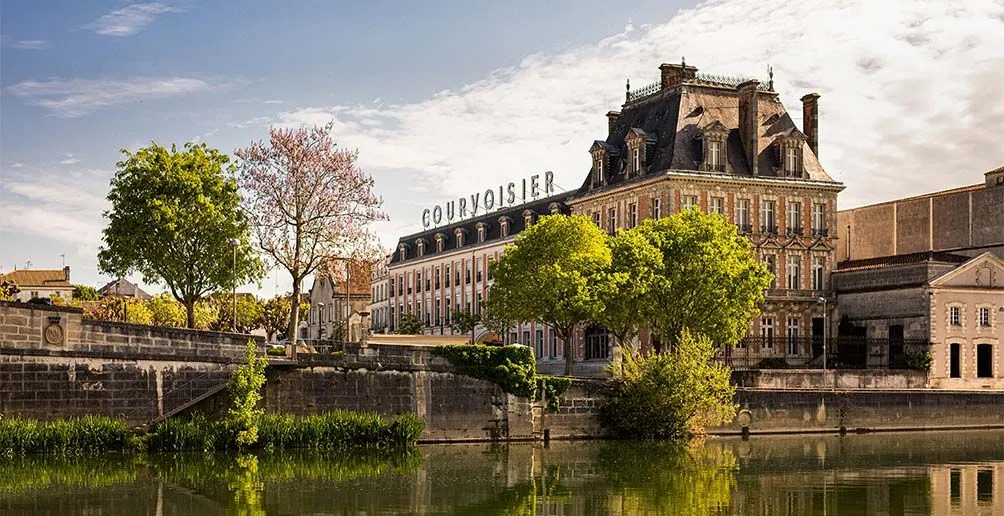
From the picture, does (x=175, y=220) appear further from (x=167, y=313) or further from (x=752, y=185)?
(x=167, y=313)

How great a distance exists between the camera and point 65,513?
31.4 m

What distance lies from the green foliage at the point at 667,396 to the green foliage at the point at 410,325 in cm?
4996

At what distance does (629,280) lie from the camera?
62000 millimetres

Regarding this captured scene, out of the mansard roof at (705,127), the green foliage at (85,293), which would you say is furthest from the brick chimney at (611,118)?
the green foliage at (85,293)

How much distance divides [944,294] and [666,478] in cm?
3513

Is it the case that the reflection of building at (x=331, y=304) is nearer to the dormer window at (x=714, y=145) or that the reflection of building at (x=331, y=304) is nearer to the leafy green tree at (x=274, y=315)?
the leafy green tree at (x=274, y=315)

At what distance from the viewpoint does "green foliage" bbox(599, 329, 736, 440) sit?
53.9 m

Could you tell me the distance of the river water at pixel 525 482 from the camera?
3347 cm

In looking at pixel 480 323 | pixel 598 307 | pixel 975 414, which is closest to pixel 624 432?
pixel 598 307

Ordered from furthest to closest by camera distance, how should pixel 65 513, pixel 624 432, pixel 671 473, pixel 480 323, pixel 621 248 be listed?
pixel 480 323
pixel 621 248
pixel 624 432
pixel 671 473
pixel 65 513

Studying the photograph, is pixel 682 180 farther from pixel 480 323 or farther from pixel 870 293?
pixel 480 323

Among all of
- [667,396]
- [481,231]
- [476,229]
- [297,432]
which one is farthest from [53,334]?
[476,229]

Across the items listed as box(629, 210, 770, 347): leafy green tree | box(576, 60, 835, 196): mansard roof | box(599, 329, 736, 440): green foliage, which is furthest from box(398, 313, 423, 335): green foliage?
box(599, 329, 736, 440): green foliage

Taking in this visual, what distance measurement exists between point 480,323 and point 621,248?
32.4m
